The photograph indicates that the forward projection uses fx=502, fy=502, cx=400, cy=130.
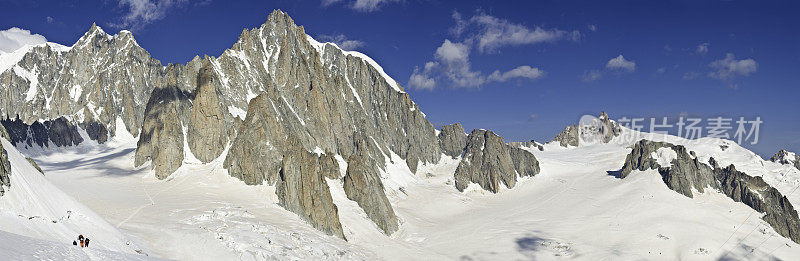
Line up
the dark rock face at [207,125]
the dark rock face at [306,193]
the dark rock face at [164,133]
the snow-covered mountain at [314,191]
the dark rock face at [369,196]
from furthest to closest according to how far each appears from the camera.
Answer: the dark rock face at [207,125]
the dark rock face at [164,133]
the dark rock face at [369,196]
the dark rock face at [306,193]
the snow-covered mountain at [314,191]

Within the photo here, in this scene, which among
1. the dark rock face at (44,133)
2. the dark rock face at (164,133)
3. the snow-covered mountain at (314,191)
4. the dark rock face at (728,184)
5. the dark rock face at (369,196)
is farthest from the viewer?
the dark rock face at (44,133)

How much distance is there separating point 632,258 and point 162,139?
11200 centimetres

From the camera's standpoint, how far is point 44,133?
178125 mm

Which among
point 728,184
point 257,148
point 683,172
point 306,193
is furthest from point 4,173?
point 728,184

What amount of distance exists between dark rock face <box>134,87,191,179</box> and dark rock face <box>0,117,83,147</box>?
5704 cm

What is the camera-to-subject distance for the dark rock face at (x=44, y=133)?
165750 mm

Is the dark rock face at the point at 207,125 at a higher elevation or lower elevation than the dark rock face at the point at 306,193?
higher

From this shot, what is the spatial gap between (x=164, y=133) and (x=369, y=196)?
54819 mm

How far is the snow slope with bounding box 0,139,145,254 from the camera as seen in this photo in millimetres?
38438

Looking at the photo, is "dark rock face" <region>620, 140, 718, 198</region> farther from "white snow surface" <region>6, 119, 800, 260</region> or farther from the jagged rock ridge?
the jagged rock ridge

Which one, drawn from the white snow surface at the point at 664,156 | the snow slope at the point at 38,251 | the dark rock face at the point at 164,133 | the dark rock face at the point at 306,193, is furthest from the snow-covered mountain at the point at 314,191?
the snow slope at the point at 38,251

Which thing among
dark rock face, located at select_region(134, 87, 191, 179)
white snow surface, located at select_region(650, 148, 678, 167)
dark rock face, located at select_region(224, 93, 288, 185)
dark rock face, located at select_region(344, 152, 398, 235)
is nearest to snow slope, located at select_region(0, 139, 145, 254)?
dark rock face, located at select_region(224, 93, 288, 185)

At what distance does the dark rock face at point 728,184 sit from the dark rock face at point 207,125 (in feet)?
451

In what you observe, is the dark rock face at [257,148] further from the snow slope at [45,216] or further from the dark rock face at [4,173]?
the dark rock face at [4,173]
